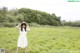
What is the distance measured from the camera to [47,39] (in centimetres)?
461

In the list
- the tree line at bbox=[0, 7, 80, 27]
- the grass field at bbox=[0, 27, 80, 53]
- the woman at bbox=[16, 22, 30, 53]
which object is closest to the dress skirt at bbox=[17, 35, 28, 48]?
the woman at bbox=[16, 22, 30, 53]

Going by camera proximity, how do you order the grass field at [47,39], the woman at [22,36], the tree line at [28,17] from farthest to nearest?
the tree line at [28,17]
the grass field at [47,39]
the woman at [22,36]

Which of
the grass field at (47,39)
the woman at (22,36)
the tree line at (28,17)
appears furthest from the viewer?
the tree line at (28,17)

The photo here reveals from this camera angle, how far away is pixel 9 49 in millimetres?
4289

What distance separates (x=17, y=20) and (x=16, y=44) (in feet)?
1.59

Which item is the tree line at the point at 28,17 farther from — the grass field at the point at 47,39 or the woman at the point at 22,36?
the woman at the point at 22,36

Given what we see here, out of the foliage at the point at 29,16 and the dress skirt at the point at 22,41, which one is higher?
the foliage at the point at 29,16

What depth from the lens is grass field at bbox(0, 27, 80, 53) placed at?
14.1 feet

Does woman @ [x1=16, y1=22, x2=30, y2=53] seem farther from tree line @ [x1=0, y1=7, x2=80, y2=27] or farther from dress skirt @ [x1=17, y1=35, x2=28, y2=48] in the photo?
tree line @ [x1=0, y1=7, x2=80, y2=27]

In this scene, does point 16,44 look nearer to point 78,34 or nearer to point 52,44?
point 52,44

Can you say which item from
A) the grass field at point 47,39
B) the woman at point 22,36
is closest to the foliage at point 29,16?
the grass field at point 47,39

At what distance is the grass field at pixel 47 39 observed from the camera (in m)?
4.30

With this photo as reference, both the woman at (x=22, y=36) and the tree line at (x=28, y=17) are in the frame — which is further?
the tree line at (x=28, y=17)

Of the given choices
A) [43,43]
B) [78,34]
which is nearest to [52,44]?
[43,43]
